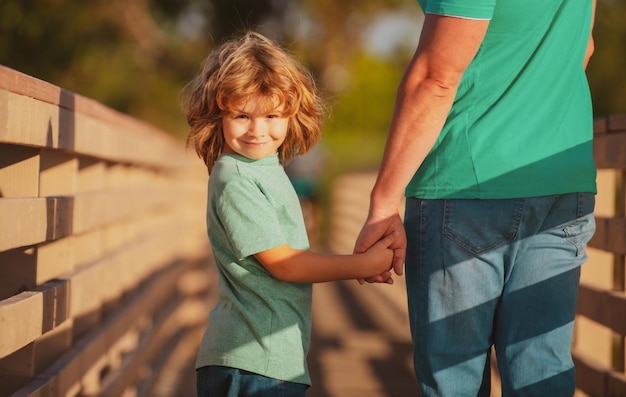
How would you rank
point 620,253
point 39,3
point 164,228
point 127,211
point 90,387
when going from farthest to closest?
point 39,3, point 164,228, point 127,211, point 90,387, point 620,253

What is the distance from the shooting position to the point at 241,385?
271cm

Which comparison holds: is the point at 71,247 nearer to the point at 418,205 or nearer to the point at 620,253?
the point at 418,205

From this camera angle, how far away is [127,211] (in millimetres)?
4957

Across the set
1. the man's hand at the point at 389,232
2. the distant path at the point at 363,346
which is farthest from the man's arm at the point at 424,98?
the distant path at the point at 363,346

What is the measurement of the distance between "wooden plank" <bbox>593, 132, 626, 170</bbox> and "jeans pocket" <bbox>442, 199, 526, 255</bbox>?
106 centimetres

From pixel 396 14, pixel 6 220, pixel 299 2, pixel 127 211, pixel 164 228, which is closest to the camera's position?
pixel 6 220

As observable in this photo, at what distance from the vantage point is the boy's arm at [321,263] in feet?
8.89

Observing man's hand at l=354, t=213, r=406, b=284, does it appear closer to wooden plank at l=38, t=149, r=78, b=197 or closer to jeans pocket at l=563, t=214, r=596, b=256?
jeans pocket at l=563, t=214, r=596, b=256

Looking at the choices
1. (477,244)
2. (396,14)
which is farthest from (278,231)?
(396,14)

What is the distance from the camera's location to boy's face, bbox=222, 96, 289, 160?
9.25 feet

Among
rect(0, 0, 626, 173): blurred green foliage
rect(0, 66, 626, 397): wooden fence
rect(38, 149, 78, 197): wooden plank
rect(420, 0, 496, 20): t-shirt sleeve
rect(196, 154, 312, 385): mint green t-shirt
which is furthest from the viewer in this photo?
rect(0, 0, 626, 173): blurred green foliage

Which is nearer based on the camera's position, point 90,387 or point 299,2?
point 90,387

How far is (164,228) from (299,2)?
37.4ft

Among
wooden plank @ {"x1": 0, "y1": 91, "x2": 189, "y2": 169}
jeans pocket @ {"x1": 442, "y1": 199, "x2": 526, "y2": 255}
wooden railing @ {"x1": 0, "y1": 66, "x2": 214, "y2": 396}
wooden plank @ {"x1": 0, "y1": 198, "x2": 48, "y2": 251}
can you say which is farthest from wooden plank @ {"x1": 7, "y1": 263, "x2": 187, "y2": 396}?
jeans pocket @ {"x1": 442, "y1": 199, "x2": 526, "y2": 255}
